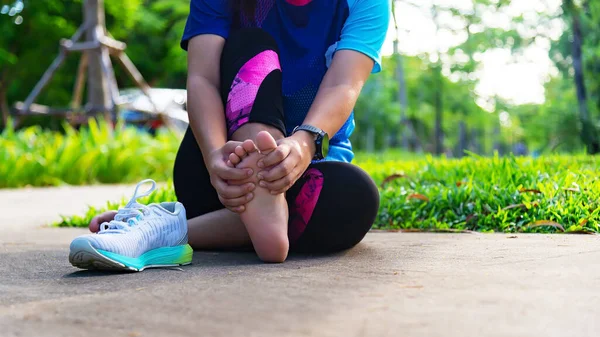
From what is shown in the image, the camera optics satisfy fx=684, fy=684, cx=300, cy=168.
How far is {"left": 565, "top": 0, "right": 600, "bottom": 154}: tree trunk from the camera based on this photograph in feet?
20.4

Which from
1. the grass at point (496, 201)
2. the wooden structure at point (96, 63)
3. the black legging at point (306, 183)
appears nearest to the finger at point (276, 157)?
the black legging at point (306, 183)

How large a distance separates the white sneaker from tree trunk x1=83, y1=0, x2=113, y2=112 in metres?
7.43

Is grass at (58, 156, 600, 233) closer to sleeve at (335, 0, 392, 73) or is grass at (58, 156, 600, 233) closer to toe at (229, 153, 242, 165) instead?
sleeve at (335, 0, 392, 73)

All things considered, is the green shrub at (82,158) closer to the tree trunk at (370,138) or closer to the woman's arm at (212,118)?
the woman's arm at (212,118)

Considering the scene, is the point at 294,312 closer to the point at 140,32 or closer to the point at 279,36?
the point at 279,36

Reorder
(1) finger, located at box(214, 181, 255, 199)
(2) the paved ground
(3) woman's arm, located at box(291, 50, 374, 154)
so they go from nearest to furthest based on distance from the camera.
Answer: (2) the paved ground, (1) finger, located at box(214, 181, 255, 199), (3) woman's arm, located at box(291, 50, 374, 154)

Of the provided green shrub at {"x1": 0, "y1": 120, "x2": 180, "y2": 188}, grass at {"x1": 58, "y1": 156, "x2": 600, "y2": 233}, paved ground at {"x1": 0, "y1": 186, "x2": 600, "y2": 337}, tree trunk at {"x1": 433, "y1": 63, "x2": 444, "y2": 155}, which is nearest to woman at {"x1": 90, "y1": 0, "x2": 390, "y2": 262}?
paved ground at {"x1": 0, "y1": 186, "x2": 600, "y2": 337}

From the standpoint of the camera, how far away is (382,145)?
22.5 meters

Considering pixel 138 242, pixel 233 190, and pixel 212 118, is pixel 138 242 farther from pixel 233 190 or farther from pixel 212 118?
pixel 212 118

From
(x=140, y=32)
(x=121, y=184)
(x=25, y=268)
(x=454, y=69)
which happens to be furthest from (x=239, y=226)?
(x=140, y=32)

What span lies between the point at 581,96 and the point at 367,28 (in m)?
5.40

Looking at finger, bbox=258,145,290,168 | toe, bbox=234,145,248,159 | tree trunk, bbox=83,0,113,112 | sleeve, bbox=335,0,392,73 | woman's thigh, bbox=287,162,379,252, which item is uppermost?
tree trunk, bbox=83,0,113,112

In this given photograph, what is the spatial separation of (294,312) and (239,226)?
896 millimetres

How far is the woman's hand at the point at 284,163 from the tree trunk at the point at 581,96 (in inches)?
199
